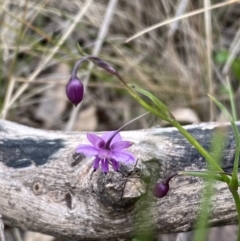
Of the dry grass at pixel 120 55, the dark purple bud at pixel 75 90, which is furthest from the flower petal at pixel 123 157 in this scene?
the dry grass at pixel 120 55

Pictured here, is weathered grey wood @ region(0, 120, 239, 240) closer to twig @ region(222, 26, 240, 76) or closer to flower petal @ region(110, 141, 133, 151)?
flower petal @ region(110, 141, 133, 151)

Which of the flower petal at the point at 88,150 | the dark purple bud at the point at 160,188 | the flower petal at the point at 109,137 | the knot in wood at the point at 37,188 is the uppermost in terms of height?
the knot in wood at the point at 37,188

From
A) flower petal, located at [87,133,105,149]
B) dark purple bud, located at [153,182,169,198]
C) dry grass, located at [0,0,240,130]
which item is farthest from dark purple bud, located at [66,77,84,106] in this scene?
dry grass, located at [0,0,240,130]

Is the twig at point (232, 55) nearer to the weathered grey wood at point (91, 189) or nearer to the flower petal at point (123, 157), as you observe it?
the weathered grey wood at point (91, 189)

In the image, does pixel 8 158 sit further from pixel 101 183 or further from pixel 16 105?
pixel 16 105

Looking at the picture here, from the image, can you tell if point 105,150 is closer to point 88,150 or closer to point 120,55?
point 88,150
